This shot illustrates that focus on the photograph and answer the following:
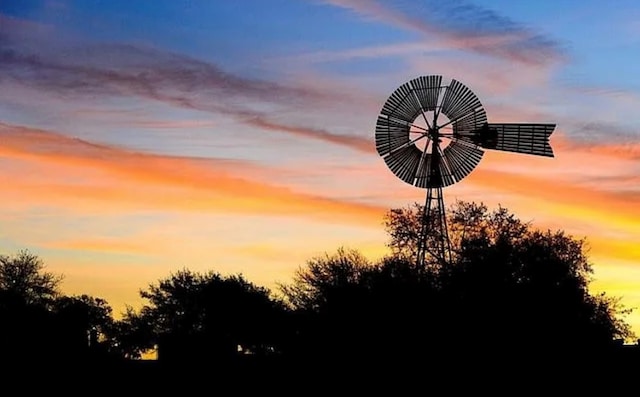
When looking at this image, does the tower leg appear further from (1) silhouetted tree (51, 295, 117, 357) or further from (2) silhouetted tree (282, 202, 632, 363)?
(1) silhouetted tree (51, 295, 117, 357)

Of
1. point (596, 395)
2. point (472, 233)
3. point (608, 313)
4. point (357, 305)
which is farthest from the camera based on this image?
point (472, 233)

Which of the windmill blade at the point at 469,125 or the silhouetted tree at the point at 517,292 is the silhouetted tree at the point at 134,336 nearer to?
the silhouetted tree at the point at 517,292

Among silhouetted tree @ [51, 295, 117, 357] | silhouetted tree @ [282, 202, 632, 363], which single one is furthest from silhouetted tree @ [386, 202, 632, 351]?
silhouetted tree @ [51, 295, 117, 357]

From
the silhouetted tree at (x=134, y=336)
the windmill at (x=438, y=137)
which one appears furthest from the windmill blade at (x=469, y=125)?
the silhouetted tree at (x=134, y=336)

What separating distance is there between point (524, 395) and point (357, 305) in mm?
13766

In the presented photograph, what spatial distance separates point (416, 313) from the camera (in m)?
67.6

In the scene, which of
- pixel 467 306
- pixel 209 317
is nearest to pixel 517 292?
pixel 467 306

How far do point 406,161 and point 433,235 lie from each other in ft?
43.7

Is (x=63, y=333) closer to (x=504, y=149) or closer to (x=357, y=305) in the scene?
(x=357, y=305)

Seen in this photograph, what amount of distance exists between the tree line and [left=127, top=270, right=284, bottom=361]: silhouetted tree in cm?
23

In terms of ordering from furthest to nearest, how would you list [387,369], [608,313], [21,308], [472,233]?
[21,308], [472,233], [608,313], [387,369]

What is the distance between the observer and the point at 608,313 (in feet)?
265

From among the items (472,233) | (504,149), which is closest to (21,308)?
(472,233)

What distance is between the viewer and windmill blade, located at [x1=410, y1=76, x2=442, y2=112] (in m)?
65.4
